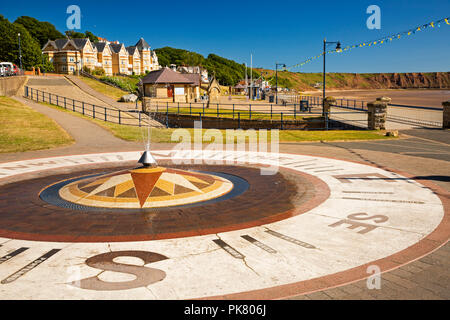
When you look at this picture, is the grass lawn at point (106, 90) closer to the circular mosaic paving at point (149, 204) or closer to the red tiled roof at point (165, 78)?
the red tiled roof at point (165, 78)

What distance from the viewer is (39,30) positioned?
381ft

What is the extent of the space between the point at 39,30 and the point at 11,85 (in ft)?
280

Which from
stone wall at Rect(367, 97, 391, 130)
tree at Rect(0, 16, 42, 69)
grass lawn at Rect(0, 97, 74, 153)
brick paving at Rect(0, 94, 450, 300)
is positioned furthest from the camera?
tree at Rect(0, 16, 42, 69)

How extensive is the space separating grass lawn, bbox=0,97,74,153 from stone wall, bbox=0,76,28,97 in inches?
656

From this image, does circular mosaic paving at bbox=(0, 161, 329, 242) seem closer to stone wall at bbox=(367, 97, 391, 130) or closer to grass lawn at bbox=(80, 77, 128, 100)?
stone wall at bbox=(367, 97, 391, 130)

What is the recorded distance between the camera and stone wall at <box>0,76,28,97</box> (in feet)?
A: 138

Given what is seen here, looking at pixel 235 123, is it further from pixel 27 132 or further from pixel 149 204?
pixel 149 204

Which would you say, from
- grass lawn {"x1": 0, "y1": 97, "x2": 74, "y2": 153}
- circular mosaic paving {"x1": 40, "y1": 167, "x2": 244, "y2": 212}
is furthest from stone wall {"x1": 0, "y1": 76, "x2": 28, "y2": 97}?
circular mosaic paving {"x1": 40, "y1": 167, "x2": 244, "y2": 212}

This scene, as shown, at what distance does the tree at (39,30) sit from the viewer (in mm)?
114688

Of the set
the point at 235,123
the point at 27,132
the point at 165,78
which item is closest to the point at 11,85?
the point at 165,78

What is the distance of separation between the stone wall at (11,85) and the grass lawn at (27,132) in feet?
54.7

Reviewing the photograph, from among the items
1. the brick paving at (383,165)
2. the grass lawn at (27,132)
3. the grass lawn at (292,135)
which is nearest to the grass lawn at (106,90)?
the brick paving at (383,165)

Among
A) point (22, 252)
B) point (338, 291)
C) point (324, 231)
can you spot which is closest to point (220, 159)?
point (324, 231)

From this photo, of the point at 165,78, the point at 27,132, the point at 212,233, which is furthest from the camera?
the point at 165,78
